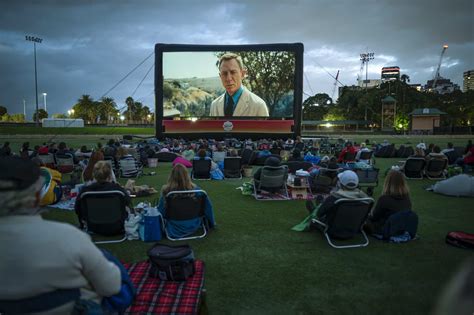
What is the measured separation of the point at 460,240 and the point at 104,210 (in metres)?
5.43

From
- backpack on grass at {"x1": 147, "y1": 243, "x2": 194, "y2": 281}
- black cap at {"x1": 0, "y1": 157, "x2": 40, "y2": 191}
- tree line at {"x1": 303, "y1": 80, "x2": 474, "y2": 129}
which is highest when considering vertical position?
tree line at {"x1": 303, "y1": 80, "x2": 474, "y2": 129}

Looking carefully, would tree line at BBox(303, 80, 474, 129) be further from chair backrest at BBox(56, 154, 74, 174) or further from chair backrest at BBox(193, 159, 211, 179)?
chair backrest at BBox(56, 154, 74, 174)

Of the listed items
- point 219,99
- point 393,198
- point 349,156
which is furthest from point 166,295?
point 219,99

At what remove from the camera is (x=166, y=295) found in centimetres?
337

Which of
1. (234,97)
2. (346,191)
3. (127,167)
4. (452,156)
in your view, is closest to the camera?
(346,191)

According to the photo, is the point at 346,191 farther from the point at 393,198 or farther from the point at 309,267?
the point at 309,267

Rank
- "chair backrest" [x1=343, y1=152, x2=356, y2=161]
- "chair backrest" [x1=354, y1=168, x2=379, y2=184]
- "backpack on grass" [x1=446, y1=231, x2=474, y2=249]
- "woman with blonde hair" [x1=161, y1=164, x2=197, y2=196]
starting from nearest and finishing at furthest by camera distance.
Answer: "backpack on grass" [x1=446, y1=231, x2=474, y2=249]
"woman with blonde hair" [x1=161, y1=164, x2=197, y2=196]
"chair backrest" [x1=354, y1=168, x2=379, y2=184]
"chair backrest" [x1=343, y1=152, x2=356, y2=161]

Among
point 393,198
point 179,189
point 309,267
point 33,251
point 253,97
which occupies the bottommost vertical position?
point 309,267

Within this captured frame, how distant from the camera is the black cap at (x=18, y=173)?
1.87 m

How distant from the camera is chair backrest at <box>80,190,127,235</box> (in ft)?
16.5

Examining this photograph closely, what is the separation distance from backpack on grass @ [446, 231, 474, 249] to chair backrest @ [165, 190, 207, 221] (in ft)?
12.8

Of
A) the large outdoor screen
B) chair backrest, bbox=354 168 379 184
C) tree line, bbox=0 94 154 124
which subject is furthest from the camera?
tree line, bbox=0 94 154 124

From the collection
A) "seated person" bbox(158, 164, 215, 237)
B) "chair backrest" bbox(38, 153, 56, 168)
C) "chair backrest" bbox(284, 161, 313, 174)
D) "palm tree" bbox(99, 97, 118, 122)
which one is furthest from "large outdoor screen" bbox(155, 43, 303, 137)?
"palm tree" bbox(99, 97, 118, 122)

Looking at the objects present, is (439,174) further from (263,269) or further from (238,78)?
(238,78)
